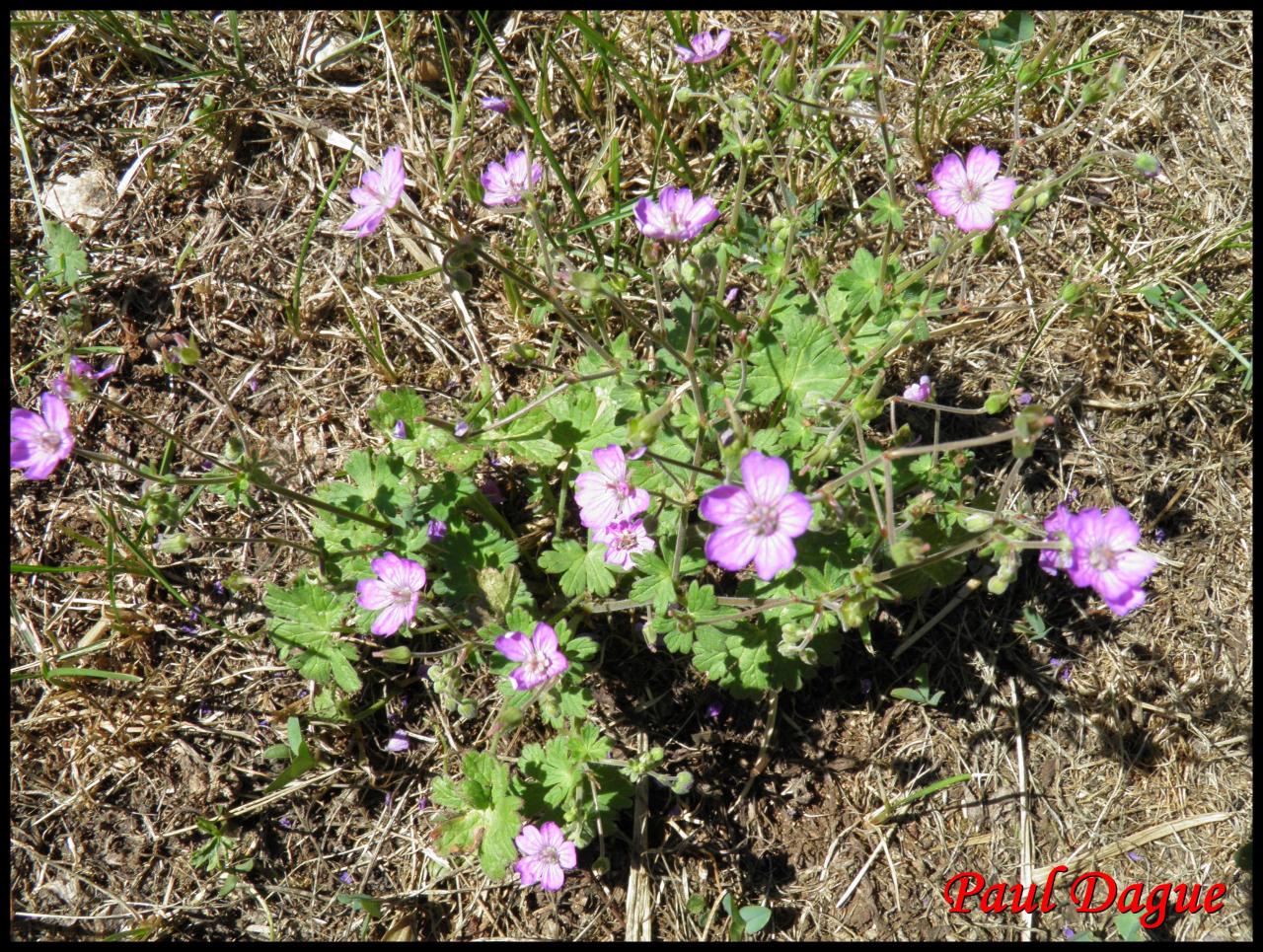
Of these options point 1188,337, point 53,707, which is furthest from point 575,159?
point 53,707

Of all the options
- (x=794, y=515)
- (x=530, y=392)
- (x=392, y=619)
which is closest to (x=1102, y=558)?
(x=794, y=515)

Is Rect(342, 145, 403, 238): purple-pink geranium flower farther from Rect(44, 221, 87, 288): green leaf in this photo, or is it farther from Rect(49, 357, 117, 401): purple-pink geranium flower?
Rect(44, 221, 87, 288): green leaf

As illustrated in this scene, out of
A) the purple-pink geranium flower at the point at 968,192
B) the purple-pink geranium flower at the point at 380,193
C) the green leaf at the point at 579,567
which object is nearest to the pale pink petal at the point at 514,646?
the green leaf at the point at 579,567

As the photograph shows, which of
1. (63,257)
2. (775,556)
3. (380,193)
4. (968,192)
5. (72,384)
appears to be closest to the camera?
(775,556)

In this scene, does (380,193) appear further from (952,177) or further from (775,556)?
(952,177)

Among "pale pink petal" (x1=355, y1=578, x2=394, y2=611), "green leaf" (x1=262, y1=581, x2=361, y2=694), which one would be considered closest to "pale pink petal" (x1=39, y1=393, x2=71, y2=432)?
"green leaf" (x1=262, y1=581, x2=361, y2=694)

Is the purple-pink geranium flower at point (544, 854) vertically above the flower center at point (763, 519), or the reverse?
the flower center at point (763, 519)

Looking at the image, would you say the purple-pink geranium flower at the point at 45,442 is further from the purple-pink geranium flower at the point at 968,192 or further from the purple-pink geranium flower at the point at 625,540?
the purple-pink geranium flower at the point at 968,192
